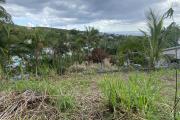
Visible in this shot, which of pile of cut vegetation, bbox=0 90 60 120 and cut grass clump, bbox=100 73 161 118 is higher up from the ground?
cut grass clump, bbox=100 73 161 118

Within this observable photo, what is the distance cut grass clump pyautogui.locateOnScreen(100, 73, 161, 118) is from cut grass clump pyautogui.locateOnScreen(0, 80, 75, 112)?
368 mm

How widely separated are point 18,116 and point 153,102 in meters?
1.20

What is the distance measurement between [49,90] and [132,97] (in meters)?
0.96

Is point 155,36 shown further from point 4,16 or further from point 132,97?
point 132,97

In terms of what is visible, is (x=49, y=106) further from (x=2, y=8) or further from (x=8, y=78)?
(x=2, y=8)

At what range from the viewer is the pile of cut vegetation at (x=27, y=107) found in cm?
300

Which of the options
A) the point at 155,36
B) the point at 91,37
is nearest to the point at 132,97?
the point at 155,36

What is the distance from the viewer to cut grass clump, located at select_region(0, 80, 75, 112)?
3.17 metres

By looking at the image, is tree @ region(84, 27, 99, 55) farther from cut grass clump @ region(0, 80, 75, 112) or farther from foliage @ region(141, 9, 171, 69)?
cut grass clump @ region(0, 80, 75, 112)

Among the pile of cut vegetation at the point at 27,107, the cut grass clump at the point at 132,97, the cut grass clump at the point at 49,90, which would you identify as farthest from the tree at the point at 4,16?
the cut grass clump at the point at 132,97

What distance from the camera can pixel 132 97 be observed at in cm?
295

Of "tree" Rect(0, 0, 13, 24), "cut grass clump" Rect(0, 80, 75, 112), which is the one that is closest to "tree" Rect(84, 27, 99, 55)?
"tree" Rect(0, 0, 13, 24)

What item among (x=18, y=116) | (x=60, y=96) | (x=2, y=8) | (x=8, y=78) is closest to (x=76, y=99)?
(x=60, y=96)

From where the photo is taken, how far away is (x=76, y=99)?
334 cm
